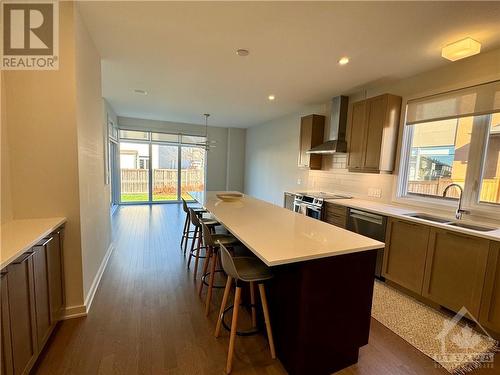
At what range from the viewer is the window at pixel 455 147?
239 centimetres

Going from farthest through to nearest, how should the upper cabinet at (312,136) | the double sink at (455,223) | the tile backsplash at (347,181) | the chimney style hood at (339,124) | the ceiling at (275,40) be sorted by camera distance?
1. the upper cabinet at (312,136)
2. the chimney style hood at (339,124)
3. the tile backsplash at (347,181)
4. the double sink at (455,223)
5. the ceiling at (275,40)

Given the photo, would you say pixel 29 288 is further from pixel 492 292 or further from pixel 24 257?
pixel 492 292

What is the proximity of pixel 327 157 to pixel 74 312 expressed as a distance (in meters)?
4.36

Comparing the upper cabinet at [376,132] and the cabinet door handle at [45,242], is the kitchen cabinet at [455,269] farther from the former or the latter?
the cabinet door handle at [45,242]

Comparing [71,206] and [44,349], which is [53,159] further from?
[44,349]

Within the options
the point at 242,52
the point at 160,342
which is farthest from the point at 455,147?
the point at 160,342

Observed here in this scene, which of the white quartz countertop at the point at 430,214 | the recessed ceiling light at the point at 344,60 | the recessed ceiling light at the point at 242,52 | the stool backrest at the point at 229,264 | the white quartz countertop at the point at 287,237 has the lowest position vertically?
the stool backrest at the point at 229,264

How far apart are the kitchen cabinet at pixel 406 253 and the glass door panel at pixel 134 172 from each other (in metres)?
6.94

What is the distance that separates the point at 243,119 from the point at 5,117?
5418 mm

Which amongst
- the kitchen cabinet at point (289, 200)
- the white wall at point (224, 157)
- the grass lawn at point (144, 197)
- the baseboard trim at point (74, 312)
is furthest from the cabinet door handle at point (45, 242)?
the white wall at point (224, 157)

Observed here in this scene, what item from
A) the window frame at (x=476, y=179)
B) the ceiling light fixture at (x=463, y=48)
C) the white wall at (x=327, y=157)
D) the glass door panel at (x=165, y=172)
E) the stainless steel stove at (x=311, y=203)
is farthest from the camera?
the glass door panel at (x=165, y=172)

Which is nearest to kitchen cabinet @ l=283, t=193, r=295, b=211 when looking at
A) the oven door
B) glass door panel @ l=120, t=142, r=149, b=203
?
the oven door

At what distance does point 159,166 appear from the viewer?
25.0 ft

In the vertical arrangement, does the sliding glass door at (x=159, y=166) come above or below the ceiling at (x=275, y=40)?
below
